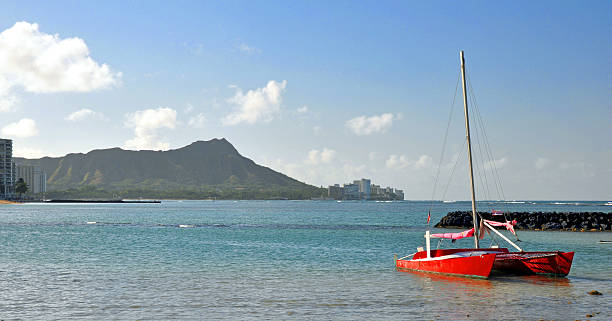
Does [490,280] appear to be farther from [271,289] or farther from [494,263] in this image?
[271,289]

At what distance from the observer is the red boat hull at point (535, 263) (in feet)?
99.5

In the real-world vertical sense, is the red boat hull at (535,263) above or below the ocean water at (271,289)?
above

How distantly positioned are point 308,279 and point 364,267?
6.98 meters

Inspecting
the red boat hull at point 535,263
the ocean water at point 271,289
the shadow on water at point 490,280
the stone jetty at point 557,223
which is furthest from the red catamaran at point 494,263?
the stone jetty at point 557,223

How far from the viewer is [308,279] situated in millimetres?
30656

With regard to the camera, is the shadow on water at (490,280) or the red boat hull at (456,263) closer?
the shadow on water at (490,280)

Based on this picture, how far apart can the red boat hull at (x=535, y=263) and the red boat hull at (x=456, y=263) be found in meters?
1.13

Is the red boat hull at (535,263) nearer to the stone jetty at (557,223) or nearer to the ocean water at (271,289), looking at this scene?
the ocean water at (271,289)

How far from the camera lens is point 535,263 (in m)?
30.8

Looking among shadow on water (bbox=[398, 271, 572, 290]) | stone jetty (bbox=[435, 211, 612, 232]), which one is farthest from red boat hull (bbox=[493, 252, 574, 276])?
stone jetty (bbox=[435, 211, 612, 232])

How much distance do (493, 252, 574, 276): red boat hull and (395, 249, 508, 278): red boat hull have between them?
113 centimetres

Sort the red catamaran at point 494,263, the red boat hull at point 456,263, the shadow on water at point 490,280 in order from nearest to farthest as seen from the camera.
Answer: the shadow on water at point 490,280 → the red boat hull at point 456,263 → the red catamaran at point 494,263

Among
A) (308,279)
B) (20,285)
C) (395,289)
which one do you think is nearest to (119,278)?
(20,285)

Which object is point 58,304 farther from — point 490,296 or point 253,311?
point 490,296
